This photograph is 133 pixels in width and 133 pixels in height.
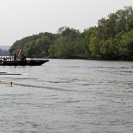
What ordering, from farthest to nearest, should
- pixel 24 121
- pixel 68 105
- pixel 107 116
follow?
pixel 68 105
pixel 107 116
pixel 24 121

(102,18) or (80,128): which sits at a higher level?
(102,18)

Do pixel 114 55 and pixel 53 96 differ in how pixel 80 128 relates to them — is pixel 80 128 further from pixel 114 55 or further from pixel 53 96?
pixel 114 55

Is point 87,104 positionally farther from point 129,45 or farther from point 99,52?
point 99,52

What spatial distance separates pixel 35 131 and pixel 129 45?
137 metres

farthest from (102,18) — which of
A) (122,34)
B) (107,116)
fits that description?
(107,116)

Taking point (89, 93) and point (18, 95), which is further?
point (89, 93)

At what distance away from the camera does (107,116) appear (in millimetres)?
27875

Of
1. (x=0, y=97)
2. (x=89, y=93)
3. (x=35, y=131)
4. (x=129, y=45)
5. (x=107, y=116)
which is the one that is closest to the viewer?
(x=35, y=131)

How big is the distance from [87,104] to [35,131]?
32.4 ft

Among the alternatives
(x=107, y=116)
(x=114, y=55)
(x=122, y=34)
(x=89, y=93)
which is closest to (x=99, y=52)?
(x=114, y=55)

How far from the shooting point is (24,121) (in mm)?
26094

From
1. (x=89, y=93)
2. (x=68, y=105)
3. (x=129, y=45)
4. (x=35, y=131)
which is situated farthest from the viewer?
(x=129, y=45)

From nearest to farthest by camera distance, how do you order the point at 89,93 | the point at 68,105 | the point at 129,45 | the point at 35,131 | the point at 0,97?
1. the point at 35,131
2. the point at 68,105
3. the point at 0,97
4. the point at 89,93
5. the point at 129,45

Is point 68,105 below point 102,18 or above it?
below
